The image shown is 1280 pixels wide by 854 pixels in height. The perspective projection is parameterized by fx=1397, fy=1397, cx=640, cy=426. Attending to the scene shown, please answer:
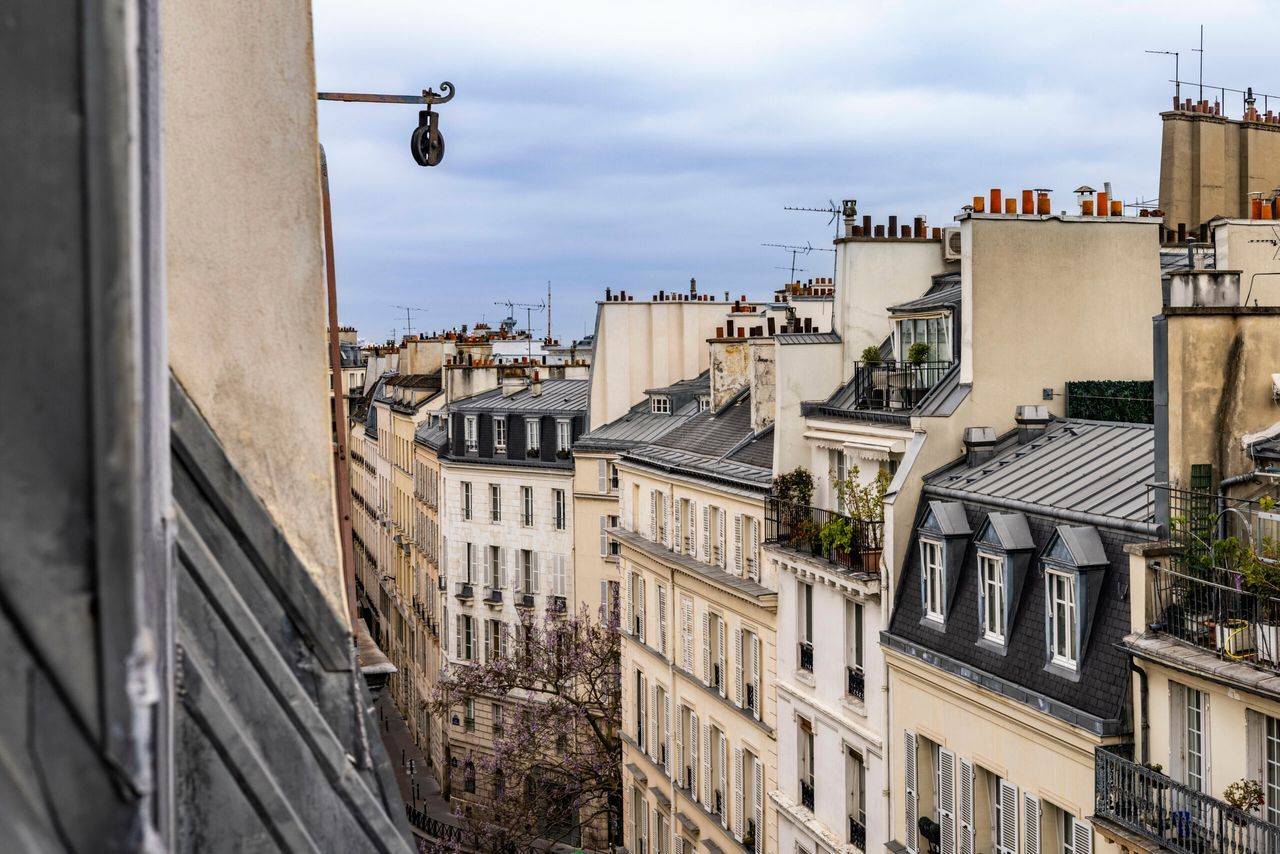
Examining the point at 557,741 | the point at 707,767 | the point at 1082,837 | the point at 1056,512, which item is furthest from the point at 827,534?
the point at 557,741

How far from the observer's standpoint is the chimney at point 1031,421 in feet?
78.1

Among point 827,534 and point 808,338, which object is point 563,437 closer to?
point 808,338

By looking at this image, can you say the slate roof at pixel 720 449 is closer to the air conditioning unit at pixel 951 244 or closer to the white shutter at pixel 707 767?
the air conditioning unit at pixel 951 244

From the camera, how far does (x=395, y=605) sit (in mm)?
75875

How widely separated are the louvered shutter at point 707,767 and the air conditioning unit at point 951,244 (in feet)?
40.8

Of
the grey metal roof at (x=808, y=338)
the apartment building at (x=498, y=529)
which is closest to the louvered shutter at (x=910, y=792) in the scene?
the grey metal roof at (x=808, y=338)

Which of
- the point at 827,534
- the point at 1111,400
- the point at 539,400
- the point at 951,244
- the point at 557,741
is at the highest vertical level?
the point at 951,244

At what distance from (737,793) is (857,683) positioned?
7.44m

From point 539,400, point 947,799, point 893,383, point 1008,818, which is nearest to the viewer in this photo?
point 1008,818

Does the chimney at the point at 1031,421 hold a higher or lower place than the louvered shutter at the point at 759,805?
higher

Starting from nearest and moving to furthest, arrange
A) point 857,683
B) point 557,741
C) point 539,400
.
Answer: point 857,683 < point 557,741 < point 539,400

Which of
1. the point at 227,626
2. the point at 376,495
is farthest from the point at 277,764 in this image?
the point at 376,495

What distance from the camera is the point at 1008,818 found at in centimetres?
1969

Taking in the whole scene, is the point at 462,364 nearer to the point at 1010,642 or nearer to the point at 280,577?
the point at 1010,642
